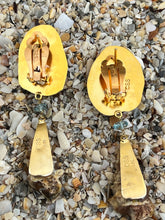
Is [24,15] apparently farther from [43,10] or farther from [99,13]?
[99,13]

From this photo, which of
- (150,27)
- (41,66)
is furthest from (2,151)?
(150,27)

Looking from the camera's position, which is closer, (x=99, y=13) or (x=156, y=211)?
(x=156, y=211)

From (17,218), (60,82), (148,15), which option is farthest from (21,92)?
(148,15)

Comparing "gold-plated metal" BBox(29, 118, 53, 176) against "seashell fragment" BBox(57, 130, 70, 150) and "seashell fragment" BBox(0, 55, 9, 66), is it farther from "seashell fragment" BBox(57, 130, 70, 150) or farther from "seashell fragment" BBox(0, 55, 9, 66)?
"seashell fragment" BBox(0, 55, 9, 66)

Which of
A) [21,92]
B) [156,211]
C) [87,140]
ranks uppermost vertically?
[21,92]

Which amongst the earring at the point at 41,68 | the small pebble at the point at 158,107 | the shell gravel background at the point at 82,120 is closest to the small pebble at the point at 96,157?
the shell gravel background at the point at 82,120

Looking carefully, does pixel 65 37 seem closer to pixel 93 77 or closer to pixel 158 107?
pixel 93 77

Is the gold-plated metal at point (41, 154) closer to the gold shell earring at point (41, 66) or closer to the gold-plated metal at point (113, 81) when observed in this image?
the gold shell earring at point (41, 66)
